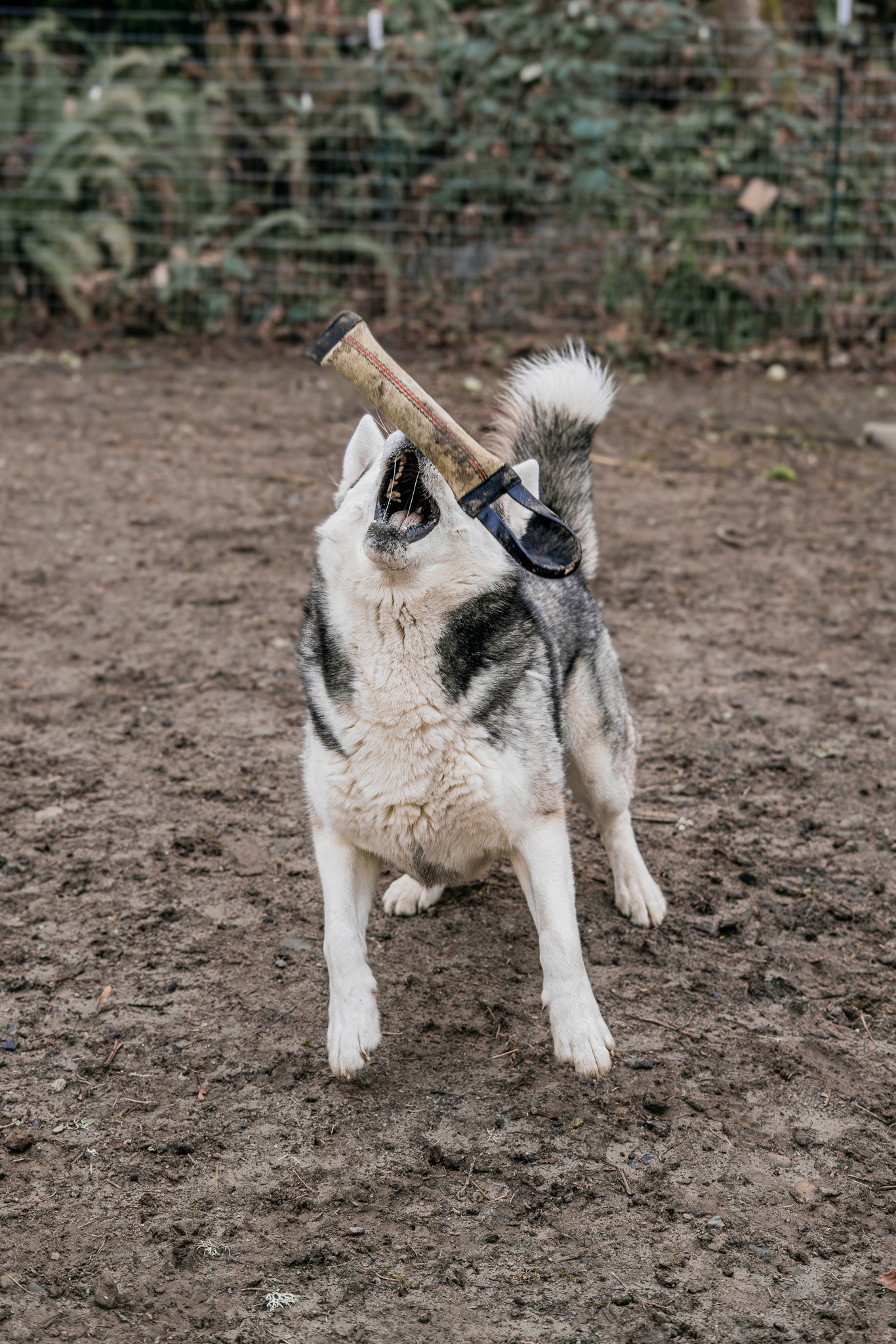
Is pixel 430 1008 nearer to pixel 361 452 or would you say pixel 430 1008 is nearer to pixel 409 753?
pixel 409 753

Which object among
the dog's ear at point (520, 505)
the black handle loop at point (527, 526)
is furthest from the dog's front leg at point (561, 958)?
the dog's ear at point (520, 505)

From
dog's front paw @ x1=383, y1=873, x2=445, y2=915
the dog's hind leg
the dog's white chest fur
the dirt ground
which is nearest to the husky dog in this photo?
the dog's white chest fur

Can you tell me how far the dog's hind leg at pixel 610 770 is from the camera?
3248 millimetres

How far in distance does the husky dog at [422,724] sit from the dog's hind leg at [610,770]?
385 mm

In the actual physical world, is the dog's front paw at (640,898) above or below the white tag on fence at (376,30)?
below

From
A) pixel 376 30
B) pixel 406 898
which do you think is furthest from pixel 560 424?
pixel 376 30

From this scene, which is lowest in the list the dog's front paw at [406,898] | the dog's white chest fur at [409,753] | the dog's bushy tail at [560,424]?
the dog's front paw at [406,898]

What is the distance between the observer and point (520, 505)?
9.09 ft

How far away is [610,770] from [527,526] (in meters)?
0.85

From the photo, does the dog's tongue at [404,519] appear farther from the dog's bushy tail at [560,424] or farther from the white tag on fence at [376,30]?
the white tag on fence at [376,30]

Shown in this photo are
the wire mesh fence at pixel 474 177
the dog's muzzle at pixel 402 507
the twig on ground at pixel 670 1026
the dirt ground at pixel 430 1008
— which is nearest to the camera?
the dirt ground at pixel 430 1008

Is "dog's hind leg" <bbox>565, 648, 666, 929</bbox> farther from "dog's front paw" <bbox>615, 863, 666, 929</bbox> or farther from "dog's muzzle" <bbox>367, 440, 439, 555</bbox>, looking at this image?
"dog's muzzle" <bbox>367, 440, 439, 555</bbox>

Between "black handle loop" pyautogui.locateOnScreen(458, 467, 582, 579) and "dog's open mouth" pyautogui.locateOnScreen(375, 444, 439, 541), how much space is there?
101mm

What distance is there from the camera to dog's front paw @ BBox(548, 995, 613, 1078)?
2604 mm
